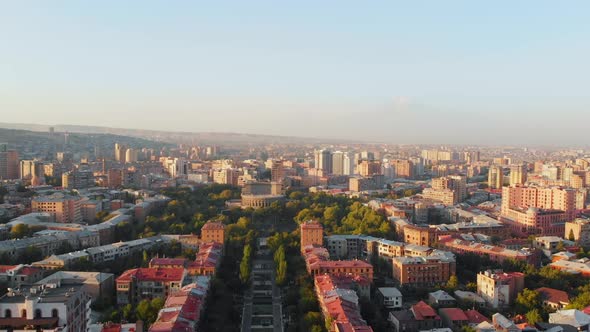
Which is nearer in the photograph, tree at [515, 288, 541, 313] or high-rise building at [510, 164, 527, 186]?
tree at [515, 288, 541, 313]

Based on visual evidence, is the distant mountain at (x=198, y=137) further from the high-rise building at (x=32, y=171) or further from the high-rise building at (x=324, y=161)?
the high-rise building at (x=32, y=171)

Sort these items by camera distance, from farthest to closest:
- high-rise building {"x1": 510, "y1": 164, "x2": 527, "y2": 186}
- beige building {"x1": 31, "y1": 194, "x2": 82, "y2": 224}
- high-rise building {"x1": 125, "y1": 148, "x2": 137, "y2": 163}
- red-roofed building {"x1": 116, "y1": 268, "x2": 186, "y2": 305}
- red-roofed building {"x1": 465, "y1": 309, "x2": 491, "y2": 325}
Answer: high-rise building {"x1": 125, "y1": 148, "x2": 137, "y2": 163} < high-rise building {"x1": 510, "y1": 164, "x2": 527, "y2": 186} < beige building {"x1": 31, "y1": 194, "x2": 82, "y2": 224} < red-roofed building {"x1": 116, "y1": 268, "x2": 186, "y2": 305} < red-roofed building {"x1": 465, "y1": 309, "x2": 491, "y2": 325}

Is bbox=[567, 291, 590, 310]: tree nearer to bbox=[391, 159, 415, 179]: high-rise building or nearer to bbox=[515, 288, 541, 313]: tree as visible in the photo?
bbox=[515, 288, 541, 313]: tree

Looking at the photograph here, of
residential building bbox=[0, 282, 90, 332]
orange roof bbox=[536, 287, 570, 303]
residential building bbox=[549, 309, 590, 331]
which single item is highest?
residential building bbox=[0, 282, 90, 332]

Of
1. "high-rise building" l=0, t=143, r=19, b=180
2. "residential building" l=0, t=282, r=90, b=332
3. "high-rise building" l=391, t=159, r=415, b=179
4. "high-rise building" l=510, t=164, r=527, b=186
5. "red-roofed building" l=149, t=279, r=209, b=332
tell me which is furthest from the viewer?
"high-rise building" l=391, t=159, r=415, b=179

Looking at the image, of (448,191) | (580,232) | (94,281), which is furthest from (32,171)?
(580,232)

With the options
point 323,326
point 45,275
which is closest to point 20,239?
point 45,275

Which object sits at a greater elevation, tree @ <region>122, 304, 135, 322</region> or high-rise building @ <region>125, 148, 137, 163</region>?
high-rise building @ <region>125, 148, 137, 163</region>

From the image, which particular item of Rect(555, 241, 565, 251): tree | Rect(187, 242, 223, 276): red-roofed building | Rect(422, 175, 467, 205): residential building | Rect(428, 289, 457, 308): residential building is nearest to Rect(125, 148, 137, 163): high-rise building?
Rect(422, 175, 467, 205): residential building

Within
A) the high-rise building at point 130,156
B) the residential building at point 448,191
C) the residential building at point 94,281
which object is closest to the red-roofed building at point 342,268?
the residential building at point 94,281
